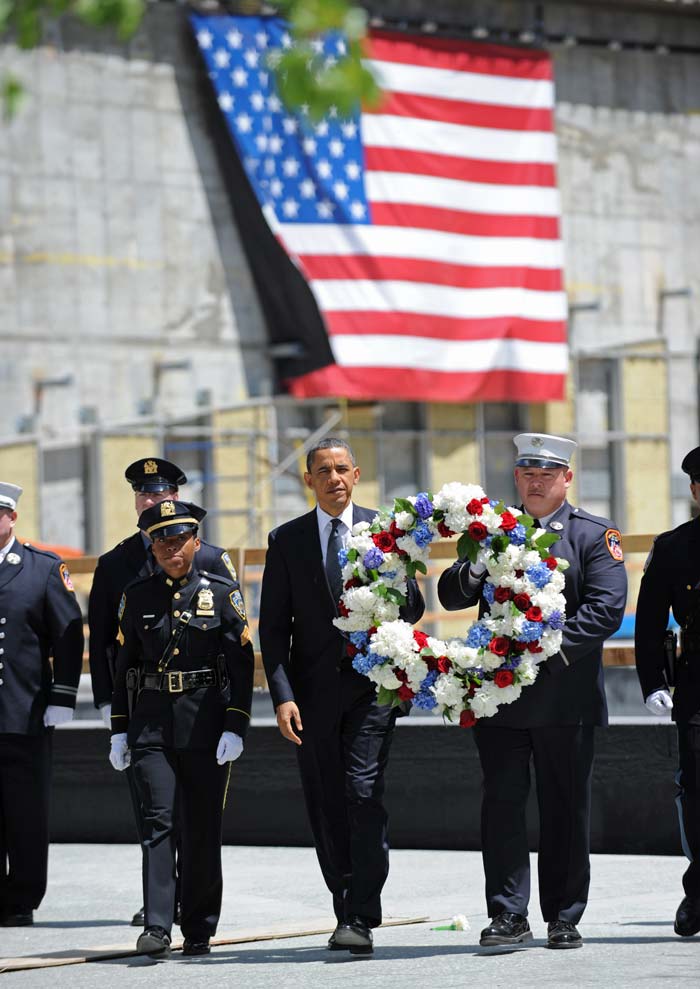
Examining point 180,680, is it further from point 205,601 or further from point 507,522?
point 507,522

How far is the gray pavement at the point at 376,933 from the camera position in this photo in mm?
6648

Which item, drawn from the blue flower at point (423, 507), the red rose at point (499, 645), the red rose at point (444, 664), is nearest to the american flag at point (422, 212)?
the blue flower at point (423, 507)

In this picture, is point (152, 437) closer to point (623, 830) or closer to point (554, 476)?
point (623, 830)

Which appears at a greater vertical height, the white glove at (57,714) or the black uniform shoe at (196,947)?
the white glove at (57,714)

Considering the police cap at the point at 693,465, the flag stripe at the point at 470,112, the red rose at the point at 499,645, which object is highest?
the flag stripe at the point at 470,112

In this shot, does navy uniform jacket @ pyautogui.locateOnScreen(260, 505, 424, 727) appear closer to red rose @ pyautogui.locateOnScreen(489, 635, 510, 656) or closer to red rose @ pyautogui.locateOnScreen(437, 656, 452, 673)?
red rose @ pyautogui.locateOnScreen(437, 656, 452, 673)

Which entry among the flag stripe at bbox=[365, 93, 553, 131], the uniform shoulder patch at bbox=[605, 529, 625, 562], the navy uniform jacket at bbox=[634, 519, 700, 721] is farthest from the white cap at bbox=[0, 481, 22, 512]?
the flag stripe at bbox=[365, 93, 553, 131]

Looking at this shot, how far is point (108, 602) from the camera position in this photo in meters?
8.34

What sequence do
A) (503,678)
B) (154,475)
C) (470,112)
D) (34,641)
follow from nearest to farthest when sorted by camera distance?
(503,678) < (154,475) < (34,641) < (470,112)

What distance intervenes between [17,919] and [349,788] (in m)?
2.04

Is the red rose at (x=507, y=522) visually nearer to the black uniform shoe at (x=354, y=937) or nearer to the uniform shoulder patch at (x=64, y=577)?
the black uniform shoe at (x=354, y=937)

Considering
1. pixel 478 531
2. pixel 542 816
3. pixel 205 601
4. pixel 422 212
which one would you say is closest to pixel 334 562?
pixel 205 601

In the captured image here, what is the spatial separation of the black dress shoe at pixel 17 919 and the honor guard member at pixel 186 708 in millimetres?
1290

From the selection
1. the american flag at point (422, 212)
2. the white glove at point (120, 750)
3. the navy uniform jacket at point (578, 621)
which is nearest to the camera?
the navy uniform jacket at point (578, 621)
